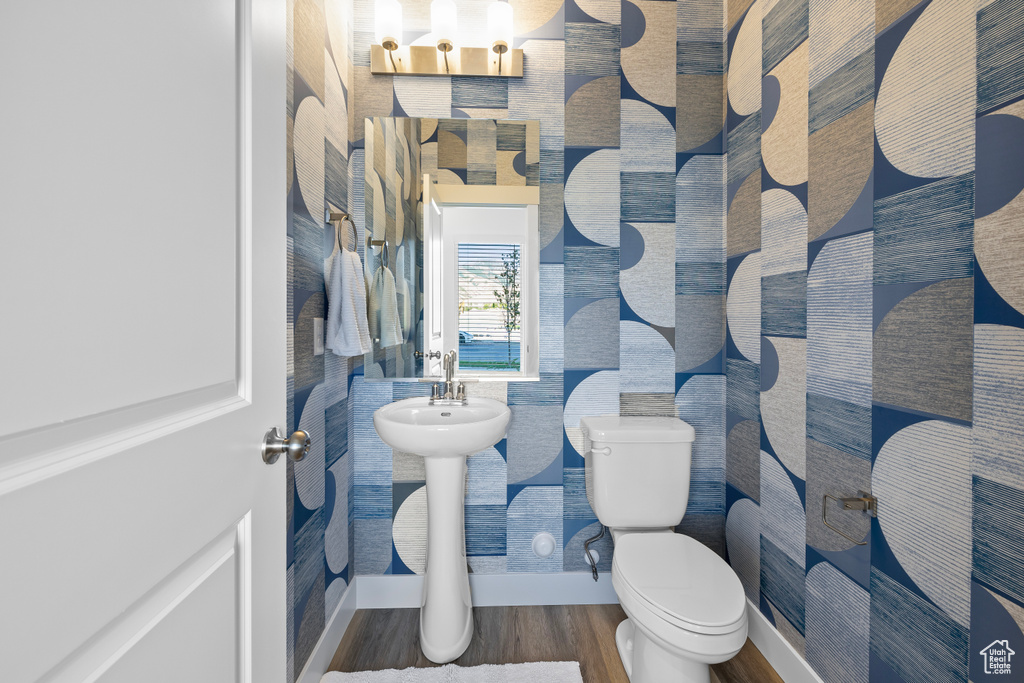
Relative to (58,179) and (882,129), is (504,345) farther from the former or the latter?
(58,179)

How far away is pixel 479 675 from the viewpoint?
1527mm

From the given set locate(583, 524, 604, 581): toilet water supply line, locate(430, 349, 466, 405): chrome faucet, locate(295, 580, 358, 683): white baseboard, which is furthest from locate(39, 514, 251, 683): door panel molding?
locate(583, 524, 604, 581): toilet water supply line

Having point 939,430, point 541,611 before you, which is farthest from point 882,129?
point 541,611

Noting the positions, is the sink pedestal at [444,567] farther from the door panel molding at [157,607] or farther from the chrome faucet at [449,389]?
the door panel molding at [157,607]

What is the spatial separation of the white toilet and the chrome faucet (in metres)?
0.51

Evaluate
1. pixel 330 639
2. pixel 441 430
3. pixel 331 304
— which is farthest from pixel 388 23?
pixel 330 639

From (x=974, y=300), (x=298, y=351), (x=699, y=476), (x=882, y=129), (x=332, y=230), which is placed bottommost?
Result: (x=699, y=476)

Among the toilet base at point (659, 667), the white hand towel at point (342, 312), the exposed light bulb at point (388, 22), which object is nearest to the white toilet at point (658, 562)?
the toilet base at point (659, 667)

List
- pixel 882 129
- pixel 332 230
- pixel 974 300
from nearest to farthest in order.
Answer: pixel 974 300, pixel 882 129, pixel 332 230

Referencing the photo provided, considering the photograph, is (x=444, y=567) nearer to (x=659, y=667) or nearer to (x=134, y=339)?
(x=659, y=667)

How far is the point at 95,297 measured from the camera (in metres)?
0.42

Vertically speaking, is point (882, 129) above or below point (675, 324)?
above

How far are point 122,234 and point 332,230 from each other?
126cm

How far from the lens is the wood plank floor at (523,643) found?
157 cm
